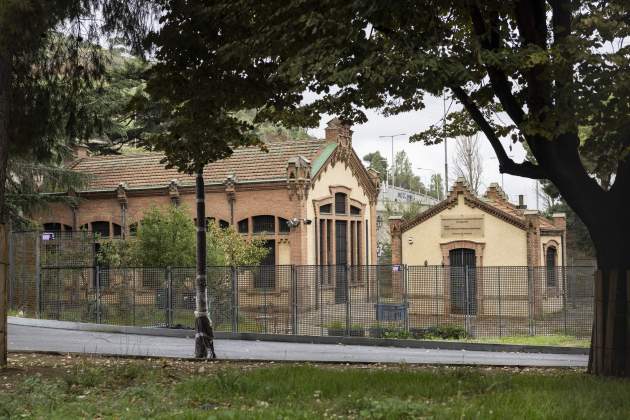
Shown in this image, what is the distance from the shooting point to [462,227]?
37.8 metres

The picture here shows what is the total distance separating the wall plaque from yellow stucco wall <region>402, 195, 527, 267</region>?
14cm

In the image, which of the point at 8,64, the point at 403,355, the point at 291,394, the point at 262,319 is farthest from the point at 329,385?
the point at 262,319

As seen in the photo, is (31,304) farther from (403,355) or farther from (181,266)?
(403,355)

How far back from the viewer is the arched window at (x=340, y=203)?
41281 mm

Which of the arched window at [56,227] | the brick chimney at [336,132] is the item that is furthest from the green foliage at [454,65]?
the arched window at [56,227]

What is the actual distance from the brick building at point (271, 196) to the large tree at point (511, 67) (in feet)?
78.4

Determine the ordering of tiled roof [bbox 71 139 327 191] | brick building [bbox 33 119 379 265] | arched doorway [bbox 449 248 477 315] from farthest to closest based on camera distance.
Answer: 1. tiled roof [bbox 71 139 327 191]
2. brick building [bbox 33 119 379 265]
3. arched doorway [bbox 449 248 477 315]

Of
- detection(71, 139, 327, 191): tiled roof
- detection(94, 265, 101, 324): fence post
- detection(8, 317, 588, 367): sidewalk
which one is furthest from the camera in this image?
detection(71, 139, 327, 191): tiled roof

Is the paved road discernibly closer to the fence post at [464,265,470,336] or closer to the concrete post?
the fence post at [464,265,470,336]

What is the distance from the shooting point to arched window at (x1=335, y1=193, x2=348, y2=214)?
1625 inches

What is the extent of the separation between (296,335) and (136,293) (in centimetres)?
691

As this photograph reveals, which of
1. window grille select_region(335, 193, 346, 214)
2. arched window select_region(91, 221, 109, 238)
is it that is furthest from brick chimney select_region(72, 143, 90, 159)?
window grille select_region(335, 193, 346, 214)

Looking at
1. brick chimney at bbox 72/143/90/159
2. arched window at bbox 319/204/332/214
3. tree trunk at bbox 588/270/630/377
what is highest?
brick chimney at bbox 72/143/90/159

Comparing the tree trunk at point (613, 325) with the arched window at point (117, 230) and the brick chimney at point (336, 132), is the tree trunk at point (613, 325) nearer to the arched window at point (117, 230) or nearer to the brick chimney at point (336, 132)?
the brick chimney at point (336, 132)
